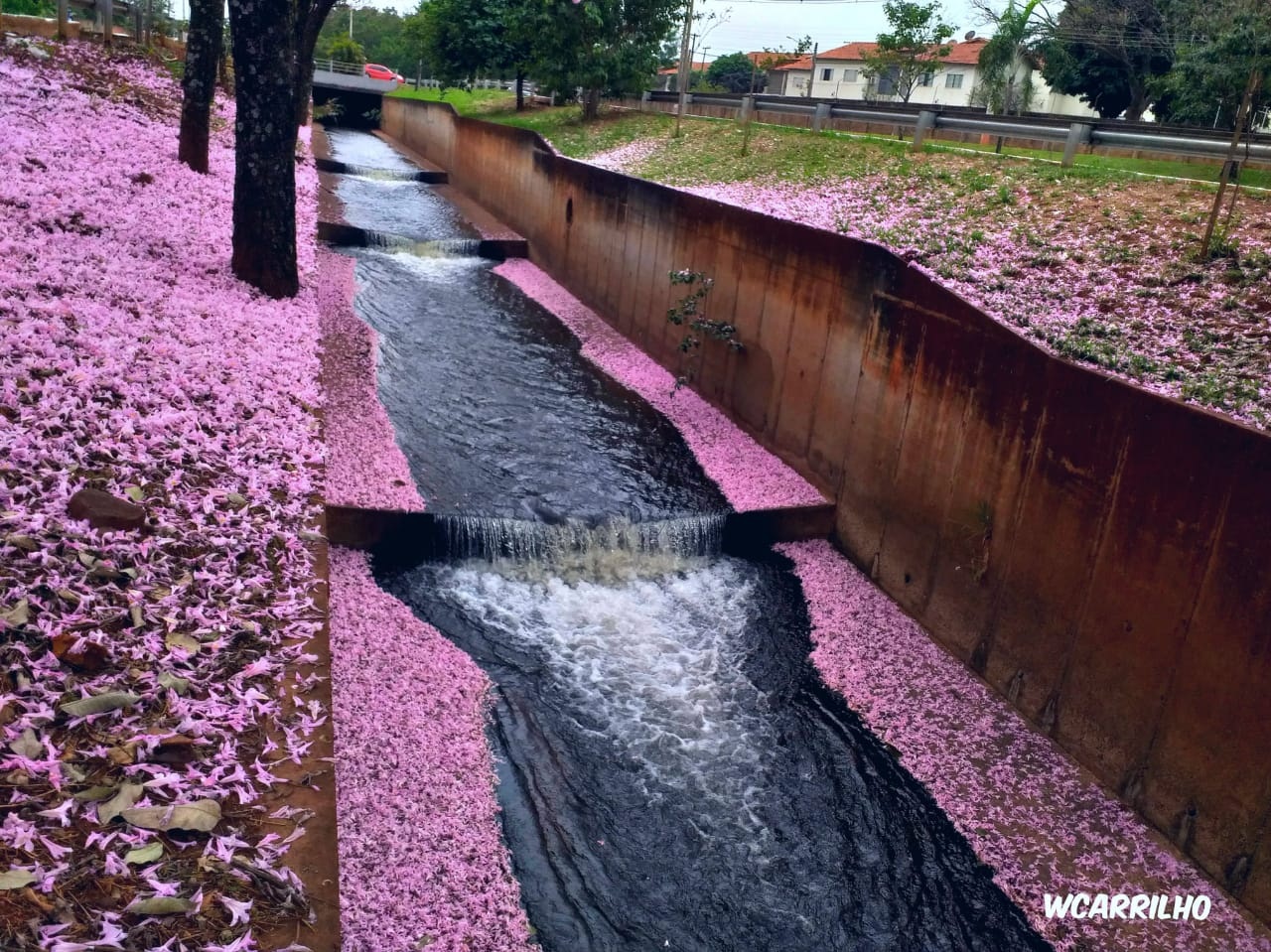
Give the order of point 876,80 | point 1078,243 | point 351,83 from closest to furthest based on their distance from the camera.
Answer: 1. point 1078,243
2. point 351,83
3. point 876,80

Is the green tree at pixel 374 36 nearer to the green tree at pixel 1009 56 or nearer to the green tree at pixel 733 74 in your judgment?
the green tree at pixel 733 74

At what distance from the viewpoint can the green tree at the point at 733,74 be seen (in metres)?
72.7

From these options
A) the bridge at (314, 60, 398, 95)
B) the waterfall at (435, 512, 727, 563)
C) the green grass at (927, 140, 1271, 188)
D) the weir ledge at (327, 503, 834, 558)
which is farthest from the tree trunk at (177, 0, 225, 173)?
the bridge at (314, 60, 398, 95)

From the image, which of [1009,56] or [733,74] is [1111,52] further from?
[733,74]

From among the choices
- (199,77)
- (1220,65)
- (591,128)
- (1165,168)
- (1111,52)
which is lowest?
(199,77)

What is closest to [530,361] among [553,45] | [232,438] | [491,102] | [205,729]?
[232,438]

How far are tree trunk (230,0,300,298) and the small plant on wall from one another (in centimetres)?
537

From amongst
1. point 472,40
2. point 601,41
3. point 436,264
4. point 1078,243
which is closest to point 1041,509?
point 1078,243

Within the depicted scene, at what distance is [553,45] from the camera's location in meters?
29.1

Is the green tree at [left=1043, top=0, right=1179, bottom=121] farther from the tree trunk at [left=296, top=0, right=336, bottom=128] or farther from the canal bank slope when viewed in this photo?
the canal bank slope

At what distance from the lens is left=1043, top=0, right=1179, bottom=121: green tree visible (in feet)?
105

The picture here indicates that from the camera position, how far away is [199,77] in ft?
45.2

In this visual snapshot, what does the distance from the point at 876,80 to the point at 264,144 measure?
60264 millimetres

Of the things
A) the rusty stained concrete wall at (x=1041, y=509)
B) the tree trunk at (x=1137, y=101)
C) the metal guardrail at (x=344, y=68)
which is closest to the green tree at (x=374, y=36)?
the metal guardrail at (x=344, y=68)
